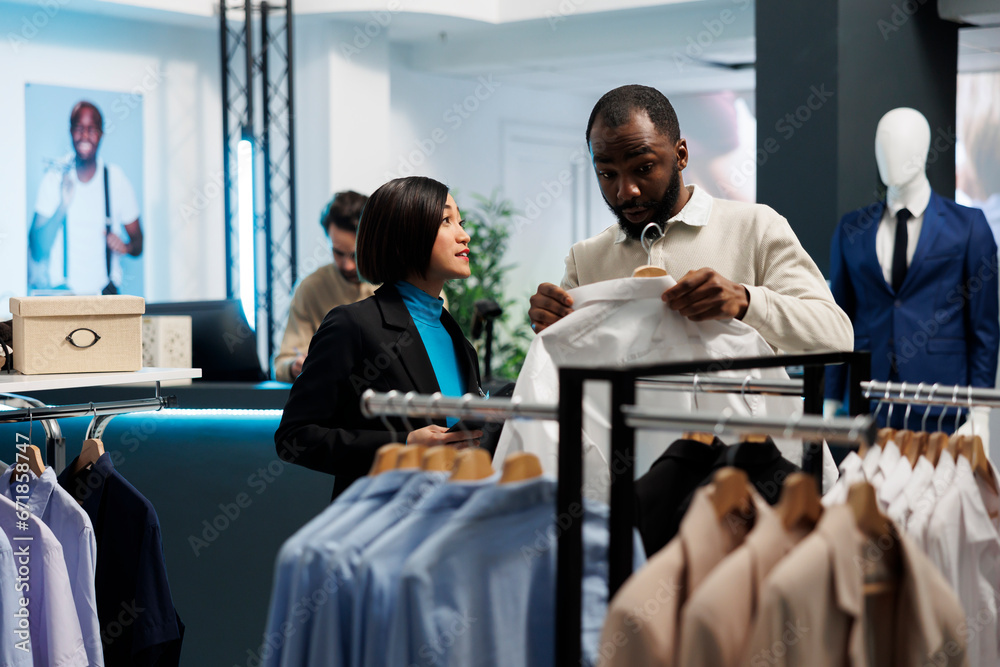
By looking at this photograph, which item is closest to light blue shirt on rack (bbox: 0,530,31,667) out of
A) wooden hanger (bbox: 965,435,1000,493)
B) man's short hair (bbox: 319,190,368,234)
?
wooden hanger (bbox: 965,435,1000,493)

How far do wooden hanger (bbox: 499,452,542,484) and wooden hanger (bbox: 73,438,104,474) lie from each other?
1.12 meters

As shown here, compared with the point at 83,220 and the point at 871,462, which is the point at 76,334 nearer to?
the point at 871,462

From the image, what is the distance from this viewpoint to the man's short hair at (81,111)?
6.34 meters

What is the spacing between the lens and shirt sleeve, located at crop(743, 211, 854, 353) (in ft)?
5.74

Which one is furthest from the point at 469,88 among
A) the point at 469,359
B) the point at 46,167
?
the point at 469,359

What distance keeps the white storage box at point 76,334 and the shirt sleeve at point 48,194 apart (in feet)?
14.2

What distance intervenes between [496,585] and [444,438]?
50cm

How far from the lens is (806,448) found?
5.46ft

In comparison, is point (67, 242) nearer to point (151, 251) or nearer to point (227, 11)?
point (151, 251)

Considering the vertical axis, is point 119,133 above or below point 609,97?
Answer: above

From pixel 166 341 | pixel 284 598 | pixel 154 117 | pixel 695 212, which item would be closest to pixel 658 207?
pixel 695 212

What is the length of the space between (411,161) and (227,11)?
5.56ft

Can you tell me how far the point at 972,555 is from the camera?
1.39 m

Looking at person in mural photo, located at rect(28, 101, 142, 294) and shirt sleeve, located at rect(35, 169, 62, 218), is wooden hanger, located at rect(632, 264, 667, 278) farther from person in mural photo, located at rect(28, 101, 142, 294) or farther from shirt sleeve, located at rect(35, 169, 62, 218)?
shirt sleeve, located at rect(35, 169, 62, 218)
